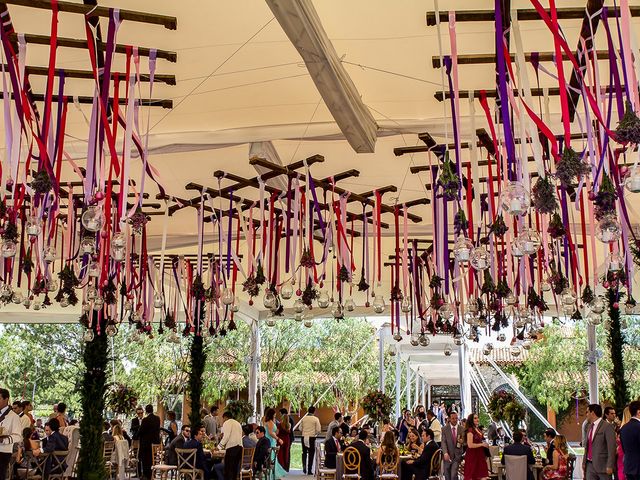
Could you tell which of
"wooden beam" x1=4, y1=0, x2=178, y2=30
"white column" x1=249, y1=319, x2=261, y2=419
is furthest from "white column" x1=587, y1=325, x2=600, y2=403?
"wooden beam" x1=4, y1=0, x2=178, y2=30

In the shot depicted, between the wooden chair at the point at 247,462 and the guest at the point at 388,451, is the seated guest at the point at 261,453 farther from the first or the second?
the guest at the point at 388,451

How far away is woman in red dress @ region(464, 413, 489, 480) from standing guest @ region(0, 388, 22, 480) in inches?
235

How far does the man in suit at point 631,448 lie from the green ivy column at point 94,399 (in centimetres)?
704

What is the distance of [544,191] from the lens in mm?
4113

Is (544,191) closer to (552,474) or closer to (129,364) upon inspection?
(552,474)

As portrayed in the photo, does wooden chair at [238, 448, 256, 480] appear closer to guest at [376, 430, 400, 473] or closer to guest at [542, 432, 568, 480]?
guest at [376, 430, 400, 473]

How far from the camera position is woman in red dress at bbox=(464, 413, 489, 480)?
11.1 m

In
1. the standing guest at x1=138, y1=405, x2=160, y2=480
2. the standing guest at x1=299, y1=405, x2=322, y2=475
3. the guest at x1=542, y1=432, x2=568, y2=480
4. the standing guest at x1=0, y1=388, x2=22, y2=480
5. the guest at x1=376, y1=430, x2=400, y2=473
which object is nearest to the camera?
the standing guest at x1=0, y1=388, x2=22, y2=480

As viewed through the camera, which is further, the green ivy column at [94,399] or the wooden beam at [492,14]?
the green ivy column at [94,399]

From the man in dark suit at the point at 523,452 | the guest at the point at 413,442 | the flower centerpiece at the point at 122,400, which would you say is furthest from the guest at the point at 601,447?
the flower centerpiece at the point at 122,400

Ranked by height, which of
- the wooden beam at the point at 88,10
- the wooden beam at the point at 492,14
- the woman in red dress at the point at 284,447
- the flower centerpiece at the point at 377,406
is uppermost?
the wooden beam at the point at 88,10

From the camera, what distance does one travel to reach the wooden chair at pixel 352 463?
1102 cm

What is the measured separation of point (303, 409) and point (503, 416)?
23250 millimetres

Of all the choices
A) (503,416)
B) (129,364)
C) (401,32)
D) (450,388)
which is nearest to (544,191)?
(401,32)
